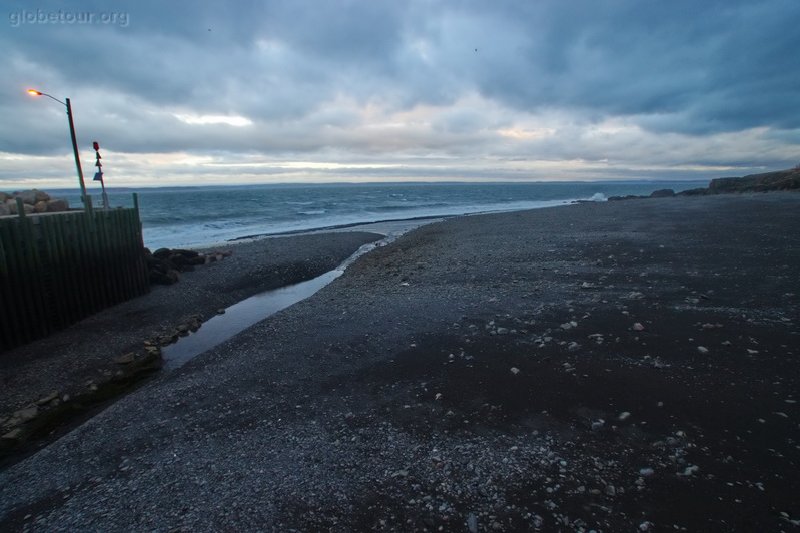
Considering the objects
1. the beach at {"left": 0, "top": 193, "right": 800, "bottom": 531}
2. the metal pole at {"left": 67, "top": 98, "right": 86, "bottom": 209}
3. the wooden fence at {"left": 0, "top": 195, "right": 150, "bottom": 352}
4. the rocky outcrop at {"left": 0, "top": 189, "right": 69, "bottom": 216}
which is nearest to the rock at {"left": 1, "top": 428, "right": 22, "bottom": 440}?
the beach at {"left": 0, "top": 193, "right": 800, "bottom": 531}

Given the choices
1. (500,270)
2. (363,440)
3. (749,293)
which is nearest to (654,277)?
(749,293)

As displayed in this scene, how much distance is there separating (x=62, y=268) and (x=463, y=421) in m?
12.9

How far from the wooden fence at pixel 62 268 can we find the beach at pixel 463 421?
2.91 ft

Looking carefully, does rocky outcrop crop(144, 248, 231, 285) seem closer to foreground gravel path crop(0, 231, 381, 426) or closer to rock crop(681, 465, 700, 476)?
foreground gravel path crop(0, 231, 381, 426)

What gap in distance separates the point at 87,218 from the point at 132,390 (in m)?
7.73

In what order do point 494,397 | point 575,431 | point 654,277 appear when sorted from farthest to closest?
point 654,277 → point 494,397 → point 575,431

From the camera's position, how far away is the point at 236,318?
13797mm

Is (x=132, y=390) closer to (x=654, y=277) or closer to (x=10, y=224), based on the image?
(x=10, y=224)

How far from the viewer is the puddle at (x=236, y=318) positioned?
10881mm

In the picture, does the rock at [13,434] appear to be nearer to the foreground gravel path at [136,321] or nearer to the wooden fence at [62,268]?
the foreground gravel path at [136,321]

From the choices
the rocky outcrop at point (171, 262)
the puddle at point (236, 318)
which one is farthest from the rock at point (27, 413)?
the rocky outcrop at point (171, 262)

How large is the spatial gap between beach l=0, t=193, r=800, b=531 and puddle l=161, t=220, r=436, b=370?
1154 millimetres

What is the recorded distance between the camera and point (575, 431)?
566cm

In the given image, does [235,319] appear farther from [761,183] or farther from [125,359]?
[761,183]
